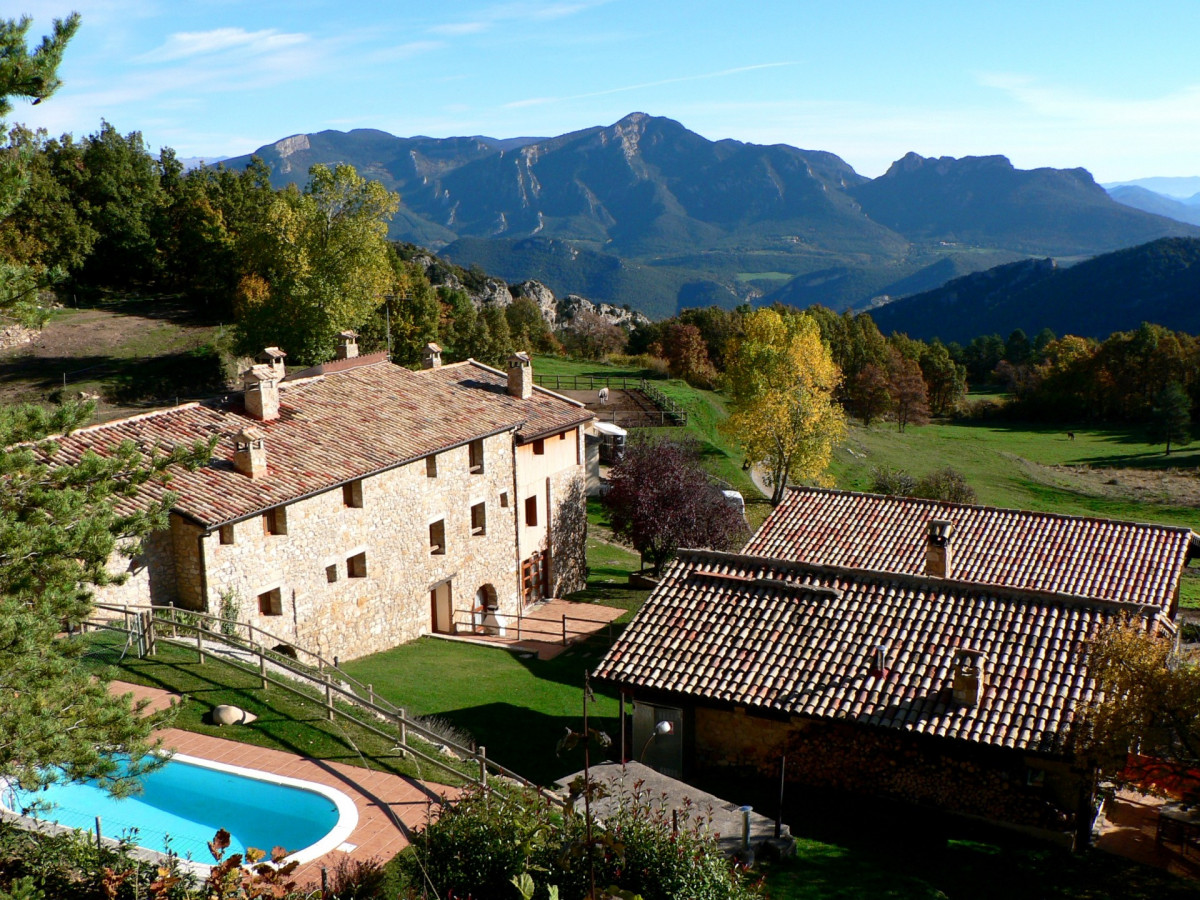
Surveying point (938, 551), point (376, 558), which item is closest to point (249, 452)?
point (376, 558)

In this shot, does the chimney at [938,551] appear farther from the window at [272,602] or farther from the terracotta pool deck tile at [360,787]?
the window at [272,602]

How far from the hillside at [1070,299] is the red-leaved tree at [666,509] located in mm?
126793

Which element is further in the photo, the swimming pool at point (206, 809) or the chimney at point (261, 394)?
the chimney at point (261, 394)

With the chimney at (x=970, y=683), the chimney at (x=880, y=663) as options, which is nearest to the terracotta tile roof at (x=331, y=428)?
the chimney at (x=880, y=663)

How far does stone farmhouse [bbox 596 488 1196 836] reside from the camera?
49.8ft

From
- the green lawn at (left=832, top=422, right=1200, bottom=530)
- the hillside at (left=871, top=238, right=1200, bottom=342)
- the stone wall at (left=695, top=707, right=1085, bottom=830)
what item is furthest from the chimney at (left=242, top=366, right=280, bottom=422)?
the hillside at (left=871, top=238, right=1200, bottom=342)

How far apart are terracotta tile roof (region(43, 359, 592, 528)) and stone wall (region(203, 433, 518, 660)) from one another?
20.7 inches

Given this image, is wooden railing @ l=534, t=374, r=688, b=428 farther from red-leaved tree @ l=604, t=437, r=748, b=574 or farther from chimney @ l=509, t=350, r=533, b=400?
chimney @ l=509, t=350, r=533, b=400

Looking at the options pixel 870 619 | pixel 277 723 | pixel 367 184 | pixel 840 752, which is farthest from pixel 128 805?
pixel 367 184

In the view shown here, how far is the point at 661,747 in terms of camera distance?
1731cm

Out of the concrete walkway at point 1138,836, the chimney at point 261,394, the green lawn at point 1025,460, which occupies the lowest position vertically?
the green lawn at point 1025,460

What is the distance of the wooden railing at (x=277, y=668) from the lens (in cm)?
1548

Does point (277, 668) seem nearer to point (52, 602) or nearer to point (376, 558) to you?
point (376, 558)

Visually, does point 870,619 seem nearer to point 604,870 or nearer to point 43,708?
point 604,870
